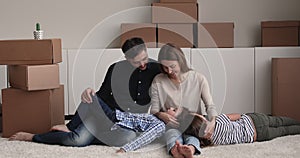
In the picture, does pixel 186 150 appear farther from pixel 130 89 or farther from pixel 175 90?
pixel 130 89

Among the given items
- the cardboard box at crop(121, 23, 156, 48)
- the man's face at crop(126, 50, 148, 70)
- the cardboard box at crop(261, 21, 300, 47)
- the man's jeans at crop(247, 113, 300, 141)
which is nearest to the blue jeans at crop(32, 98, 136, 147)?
the man's face at crop(126, 50, 148, 70)

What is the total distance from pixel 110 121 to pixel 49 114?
0.47 meters

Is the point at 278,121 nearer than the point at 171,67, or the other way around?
the point at 171,67

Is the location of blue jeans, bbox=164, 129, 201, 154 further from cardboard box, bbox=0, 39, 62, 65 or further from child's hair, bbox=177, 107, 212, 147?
cardboard box, bbox=0, 39, 62, 65

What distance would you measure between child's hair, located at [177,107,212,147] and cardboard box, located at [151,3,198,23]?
3.99 ft

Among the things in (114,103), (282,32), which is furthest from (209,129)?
(282,32)

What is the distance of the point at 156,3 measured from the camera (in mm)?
3738

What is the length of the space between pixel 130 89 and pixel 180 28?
3.59ft

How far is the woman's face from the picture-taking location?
2.70 metres

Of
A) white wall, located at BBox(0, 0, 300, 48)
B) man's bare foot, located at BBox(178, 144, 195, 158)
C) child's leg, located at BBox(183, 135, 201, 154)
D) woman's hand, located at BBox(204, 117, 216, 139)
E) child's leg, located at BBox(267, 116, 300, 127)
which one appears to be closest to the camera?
man's bare foot, located at BBox(178, 144, 195, 158)

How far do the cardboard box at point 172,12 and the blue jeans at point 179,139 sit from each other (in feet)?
4.30

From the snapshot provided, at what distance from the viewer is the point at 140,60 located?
108 inches

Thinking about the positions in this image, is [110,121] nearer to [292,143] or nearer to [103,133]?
[103,133]

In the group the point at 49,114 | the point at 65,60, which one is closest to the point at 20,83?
the point at 49,114
